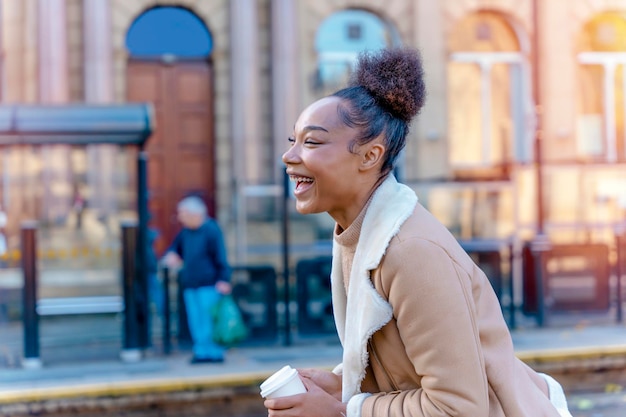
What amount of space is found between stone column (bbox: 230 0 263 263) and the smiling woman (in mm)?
14470

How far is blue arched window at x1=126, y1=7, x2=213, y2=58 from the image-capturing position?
16.9 meters

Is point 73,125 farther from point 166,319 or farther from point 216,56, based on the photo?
point 216,56

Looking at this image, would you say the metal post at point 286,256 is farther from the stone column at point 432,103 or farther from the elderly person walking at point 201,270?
the stone column at point 432,103

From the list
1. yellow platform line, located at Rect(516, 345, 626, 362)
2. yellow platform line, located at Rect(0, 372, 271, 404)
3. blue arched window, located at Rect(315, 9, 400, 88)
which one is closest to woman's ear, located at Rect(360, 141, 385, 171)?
yellow platform line, located at Rect(0, 372, 271, 404)

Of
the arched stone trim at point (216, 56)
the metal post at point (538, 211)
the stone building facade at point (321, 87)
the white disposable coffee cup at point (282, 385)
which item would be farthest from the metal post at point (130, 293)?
the white disposable coffee cup at point (282, 385)

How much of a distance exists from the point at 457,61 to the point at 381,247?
16.3 meters

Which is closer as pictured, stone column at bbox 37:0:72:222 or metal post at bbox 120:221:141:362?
metal post at bbox 120:221:141:362

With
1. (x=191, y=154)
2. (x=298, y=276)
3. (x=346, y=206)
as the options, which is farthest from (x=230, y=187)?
(x=346, y=206)

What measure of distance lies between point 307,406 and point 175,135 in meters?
15.3

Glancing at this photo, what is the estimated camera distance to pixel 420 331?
6.59ft

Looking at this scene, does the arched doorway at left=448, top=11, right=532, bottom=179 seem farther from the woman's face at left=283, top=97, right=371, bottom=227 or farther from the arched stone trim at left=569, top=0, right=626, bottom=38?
the woman's face at left=283, top=97, right=371, bottom=227

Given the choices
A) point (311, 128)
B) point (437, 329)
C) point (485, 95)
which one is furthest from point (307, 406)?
point (485, 95)

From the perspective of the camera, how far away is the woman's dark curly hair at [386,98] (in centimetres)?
222

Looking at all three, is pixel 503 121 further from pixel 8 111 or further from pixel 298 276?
pixel 8 111
